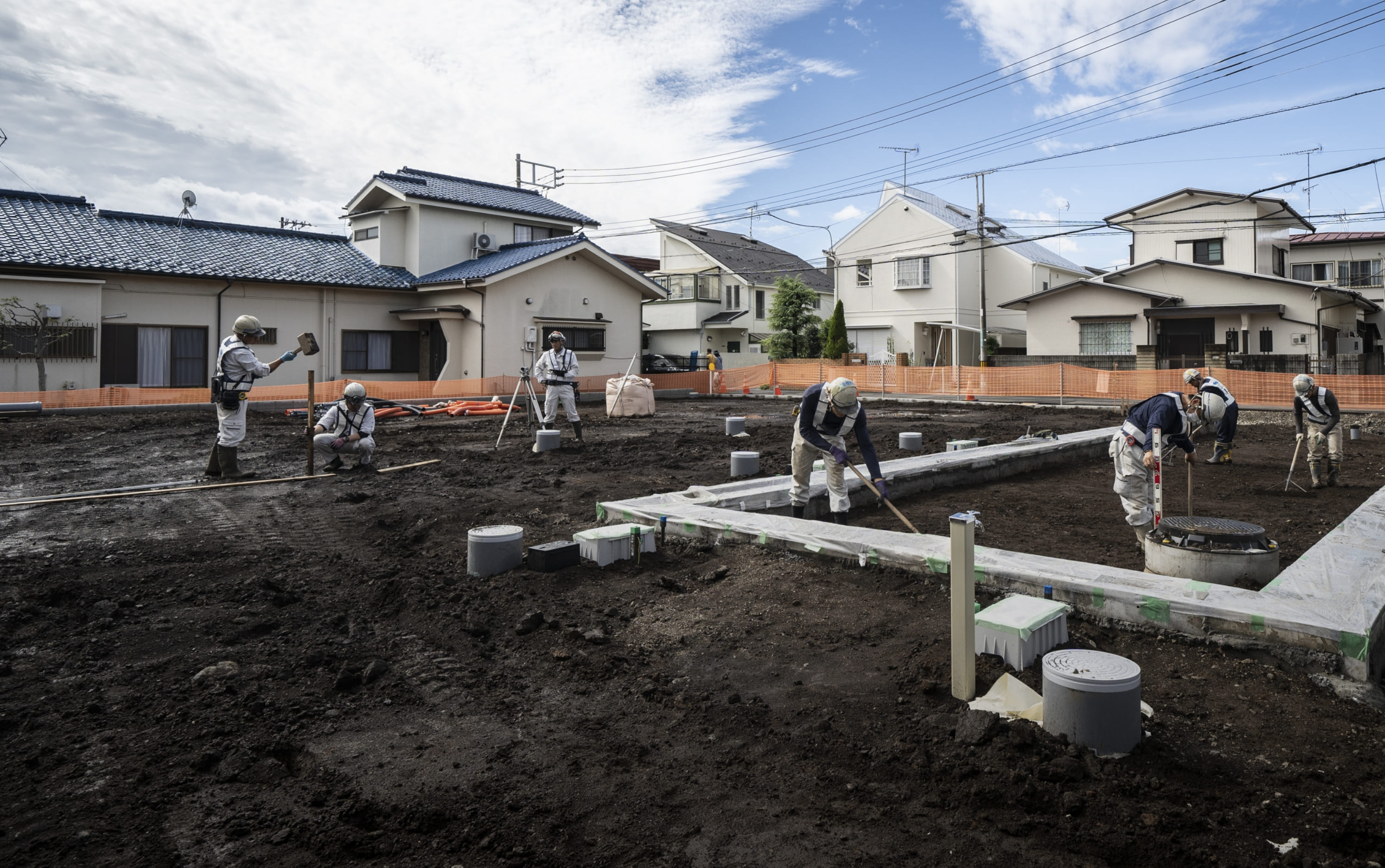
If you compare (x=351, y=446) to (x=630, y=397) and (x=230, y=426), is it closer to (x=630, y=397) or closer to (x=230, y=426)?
(x=230, y=426)

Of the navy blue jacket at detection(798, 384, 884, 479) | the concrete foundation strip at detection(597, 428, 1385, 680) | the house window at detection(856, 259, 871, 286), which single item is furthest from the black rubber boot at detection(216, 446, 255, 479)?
the house window at detection(856, 259, 871, 286)

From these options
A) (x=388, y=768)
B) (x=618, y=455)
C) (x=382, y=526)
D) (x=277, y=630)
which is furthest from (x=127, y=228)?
(x=388, y=768)

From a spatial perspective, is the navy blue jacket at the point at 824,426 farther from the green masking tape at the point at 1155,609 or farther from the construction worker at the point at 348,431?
the construction worker at the point at 348,431

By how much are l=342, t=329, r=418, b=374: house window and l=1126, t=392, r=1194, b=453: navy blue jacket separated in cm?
2079

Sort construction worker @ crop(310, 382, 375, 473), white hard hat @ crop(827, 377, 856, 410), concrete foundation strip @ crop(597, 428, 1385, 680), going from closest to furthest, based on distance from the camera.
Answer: concrete foundation strip @ crop(597, 428, 1385, 680)
white hard hat @ crop(827, 377, 856, 410)
construction worker @ crop(310, 382, 375, 473)

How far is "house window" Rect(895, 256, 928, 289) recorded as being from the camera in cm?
3541

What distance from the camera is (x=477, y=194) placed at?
2734 cm

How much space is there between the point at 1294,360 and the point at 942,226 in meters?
14.5

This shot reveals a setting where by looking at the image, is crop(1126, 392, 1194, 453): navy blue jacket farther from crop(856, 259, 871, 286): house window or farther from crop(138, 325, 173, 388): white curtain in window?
crop(856, 259, 871, 286): house window

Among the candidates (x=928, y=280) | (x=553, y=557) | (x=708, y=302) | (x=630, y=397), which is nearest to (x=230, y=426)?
(x=553, y=557)

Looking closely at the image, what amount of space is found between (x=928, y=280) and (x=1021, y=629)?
33.2m

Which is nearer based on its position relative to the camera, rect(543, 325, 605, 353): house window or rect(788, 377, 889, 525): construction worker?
rect(788, 377, 889, 525): construction worker

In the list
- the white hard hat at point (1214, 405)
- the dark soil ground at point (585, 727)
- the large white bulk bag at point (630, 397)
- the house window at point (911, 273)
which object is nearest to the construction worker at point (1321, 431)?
the white hard hat at point (1214, 405)

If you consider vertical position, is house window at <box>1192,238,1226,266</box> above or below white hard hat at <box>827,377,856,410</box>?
above
